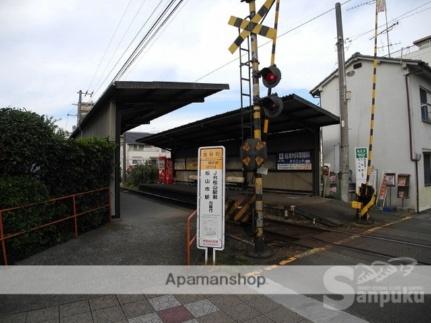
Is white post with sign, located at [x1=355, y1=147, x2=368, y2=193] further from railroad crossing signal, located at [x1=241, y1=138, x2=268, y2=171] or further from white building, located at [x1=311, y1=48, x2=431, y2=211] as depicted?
railroad crossing signal, located at [x1=241, y1=138, x2=268, y2=171]

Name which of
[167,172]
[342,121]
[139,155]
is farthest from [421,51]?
[139,155]

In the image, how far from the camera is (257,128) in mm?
6125

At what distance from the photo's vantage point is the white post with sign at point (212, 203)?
225 inches

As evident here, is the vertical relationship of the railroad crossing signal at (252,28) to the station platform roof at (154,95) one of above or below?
above

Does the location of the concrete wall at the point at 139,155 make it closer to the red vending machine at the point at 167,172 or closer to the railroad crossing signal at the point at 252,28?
the red vending machine at the point at 167,172

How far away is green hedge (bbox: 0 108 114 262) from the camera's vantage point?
594 cm

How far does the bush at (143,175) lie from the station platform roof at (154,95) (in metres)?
14.5

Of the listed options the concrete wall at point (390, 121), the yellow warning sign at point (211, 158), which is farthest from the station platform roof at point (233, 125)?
the yellow warning sign at point (211, 158)

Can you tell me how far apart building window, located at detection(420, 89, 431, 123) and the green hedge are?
1303 centimetres

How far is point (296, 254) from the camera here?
21.1 feet

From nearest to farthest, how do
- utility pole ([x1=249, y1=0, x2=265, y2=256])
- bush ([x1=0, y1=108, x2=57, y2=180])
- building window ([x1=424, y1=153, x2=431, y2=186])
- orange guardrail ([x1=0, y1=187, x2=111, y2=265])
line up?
orange guardrail ([x1=0, y1=187, x2=111, y2=265])
bush ([x1=0, y1=108, x2=57, y2=180])
utility pole ([x1=249, y1=0, x2=265, y2=256])
building window ([x1=424, y1=153, x2=431, y2=186])

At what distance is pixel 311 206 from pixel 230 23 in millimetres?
7096

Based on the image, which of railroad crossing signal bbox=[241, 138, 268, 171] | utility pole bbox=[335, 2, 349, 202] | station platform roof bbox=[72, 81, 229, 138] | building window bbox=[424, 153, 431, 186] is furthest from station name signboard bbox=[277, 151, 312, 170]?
railroad crossing signal bbox=[241, 138, 268, 171]

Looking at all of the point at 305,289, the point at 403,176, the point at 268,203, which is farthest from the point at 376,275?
the point at 403,176
